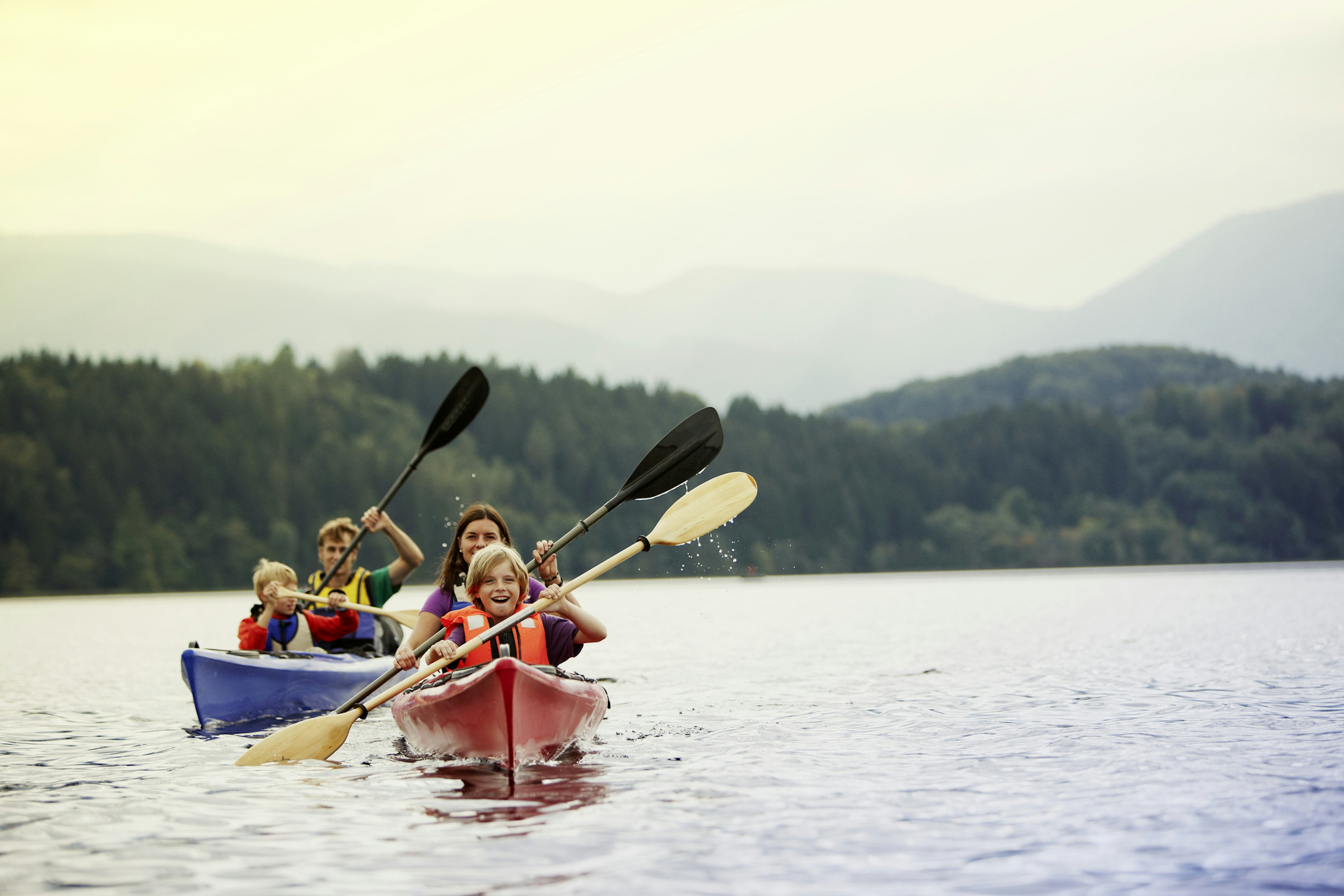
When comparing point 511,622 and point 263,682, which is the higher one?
point 511,622

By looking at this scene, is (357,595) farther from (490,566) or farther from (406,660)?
(490,566)

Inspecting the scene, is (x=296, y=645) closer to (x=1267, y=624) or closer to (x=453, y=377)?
(x=1267, y=624)

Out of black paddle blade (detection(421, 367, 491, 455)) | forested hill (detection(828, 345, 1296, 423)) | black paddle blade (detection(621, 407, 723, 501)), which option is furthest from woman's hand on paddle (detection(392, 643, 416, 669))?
forested hill (detection(828, 345, 1296, 423))

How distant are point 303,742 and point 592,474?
238 feet

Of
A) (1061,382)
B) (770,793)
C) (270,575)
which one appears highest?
(1061,382)

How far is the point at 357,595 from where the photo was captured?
10414 mm

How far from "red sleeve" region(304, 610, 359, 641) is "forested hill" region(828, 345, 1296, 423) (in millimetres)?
107374

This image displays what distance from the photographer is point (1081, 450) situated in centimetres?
9038

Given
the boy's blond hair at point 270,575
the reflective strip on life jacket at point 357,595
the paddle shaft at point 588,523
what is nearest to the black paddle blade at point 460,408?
the reflective strip on life jacket at point 357,595

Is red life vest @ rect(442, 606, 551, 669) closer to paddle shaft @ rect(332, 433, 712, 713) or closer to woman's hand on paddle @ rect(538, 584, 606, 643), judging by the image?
woman's hand on paddle @ rect(538, 584, 606, 643)

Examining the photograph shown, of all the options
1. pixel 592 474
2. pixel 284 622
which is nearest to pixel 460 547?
pixel 284 622

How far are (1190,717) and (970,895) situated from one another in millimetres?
5013

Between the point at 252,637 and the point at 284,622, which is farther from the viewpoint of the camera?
the point at 284,622

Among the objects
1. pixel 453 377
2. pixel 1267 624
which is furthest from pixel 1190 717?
pixel 453 377
